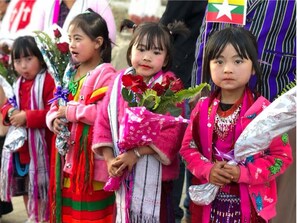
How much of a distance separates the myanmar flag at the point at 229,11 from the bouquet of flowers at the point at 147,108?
1.29ft

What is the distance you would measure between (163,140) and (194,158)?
27cm

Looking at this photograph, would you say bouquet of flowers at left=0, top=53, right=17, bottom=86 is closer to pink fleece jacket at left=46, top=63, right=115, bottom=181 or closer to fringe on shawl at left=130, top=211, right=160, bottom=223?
pink fleece jacket at left=46, top=63, right=115, bottom=181

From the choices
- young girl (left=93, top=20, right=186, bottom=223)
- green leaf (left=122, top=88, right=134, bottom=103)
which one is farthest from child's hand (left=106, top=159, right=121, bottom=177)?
green leaf (left=122, top=88, right=134, bottom=103)

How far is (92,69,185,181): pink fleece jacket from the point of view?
315 cm

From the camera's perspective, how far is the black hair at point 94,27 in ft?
12.0

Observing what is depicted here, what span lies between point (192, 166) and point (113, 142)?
528mm

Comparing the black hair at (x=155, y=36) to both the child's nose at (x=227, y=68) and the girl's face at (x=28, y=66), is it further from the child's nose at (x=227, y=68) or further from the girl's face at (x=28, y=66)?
the girl's face at (x=28, y=66)

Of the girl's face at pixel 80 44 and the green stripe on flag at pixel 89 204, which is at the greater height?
the girl's face at pixel 80 44

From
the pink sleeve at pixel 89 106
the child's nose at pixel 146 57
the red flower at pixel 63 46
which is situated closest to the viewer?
the child's nose at pixel 146 57

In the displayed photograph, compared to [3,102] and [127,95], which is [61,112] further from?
[3,102]

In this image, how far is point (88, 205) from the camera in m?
3.62

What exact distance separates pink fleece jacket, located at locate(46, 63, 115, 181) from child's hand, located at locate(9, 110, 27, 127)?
1.85 feet

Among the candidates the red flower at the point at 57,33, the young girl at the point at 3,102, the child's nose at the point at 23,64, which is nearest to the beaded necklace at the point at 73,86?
the red flower at the point at 57,33

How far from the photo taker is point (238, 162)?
9.30 ft
